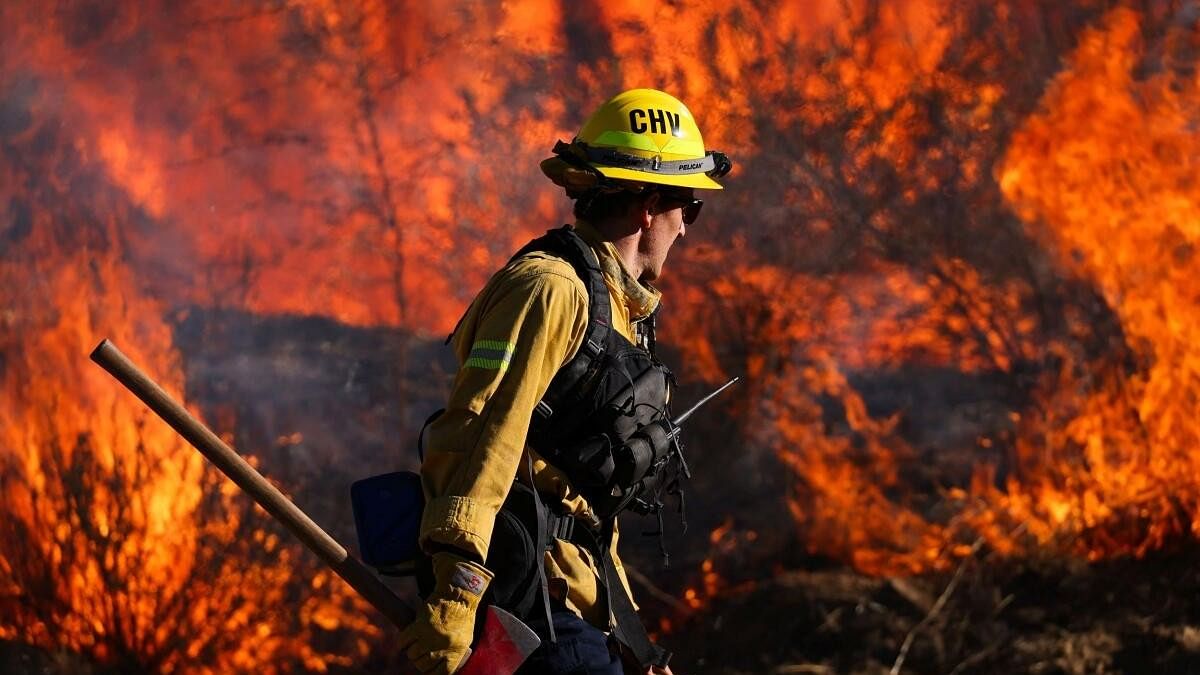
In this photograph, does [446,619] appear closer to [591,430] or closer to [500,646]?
[500,646]

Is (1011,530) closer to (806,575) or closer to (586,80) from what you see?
(806,575)

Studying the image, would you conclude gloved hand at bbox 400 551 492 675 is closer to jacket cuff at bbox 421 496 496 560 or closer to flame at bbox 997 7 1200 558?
jacket cuff at bbox 421 496 496 560

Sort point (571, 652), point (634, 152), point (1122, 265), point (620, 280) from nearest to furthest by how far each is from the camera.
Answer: point (571, 652)
point (620, 280)
point (634, 152)
point (1122, 265)

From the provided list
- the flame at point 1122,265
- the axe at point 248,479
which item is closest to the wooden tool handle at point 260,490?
the axe at point 248,479

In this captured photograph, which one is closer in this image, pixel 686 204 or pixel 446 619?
pixel 446 619

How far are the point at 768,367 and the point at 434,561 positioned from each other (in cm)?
448

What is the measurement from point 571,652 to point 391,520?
480 millimetres

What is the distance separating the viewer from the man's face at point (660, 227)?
343 centimetres

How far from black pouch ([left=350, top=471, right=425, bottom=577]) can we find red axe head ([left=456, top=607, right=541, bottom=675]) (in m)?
0.28

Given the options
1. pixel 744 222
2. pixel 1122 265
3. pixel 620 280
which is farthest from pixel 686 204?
pixel 1122 265

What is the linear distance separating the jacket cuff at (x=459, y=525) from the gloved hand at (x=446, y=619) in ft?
0.13

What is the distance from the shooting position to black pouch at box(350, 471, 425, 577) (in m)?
3.06

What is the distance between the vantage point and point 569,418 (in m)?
3.14

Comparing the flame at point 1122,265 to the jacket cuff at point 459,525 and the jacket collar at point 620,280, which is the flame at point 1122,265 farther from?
the jacket cuff at point 459,525
